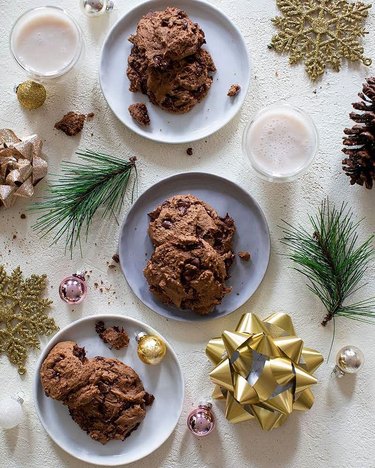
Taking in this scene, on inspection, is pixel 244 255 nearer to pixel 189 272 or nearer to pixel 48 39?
pixel 189 272

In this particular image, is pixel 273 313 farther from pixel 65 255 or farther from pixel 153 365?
pixel 65 255

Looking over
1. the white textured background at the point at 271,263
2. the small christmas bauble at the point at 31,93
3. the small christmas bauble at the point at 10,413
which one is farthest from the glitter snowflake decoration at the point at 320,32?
the small christmas bauble at the point at 10,413

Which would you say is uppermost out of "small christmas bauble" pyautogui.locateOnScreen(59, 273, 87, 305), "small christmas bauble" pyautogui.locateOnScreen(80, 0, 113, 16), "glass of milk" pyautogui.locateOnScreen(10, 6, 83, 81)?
"small christmas bauble" pyautogui.locateOnScreen(80, 0, 113, 16)

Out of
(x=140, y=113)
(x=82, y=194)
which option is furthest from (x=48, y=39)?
(x=82, y=194)

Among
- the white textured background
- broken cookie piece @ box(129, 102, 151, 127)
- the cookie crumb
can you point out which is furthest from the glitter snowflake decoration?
the cookie crumb

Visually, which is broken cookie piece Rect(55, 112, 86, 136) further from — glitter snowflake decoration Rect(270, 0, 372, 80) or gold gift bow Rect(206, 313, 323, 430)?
gold gift bow Rect(206, 313, 323, 430)

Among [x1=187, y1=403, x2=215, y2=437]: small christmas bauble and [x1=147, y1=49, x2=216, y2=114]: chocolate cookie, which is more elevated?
[x1=147, y1=49, x2=216, y2=114]: chocolate cookie
